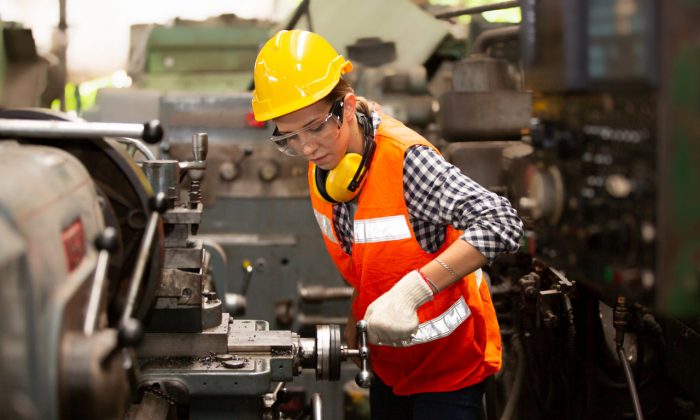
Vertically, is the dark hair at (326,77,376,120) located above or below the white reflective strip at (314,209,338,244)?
above

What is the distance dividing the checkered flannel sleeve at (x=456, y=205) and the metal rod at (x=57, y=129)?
0.72m

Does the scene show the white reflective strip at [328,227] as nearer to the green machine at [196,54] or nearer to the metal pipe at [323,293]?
the metal pipe at [323,293]

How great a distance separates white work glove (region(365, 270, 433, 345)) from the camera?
196 centimetres

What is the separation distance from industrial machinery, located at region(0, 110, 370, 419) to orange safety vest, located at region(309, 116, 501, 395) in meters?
0.15

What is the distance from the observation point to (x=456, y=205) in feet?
→ 6.60

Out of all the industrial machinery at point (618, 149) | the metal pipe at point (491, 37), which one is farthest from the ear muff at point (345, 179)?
the metal pipe at point (491, 37)

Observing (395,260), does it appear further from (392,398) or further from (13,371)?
(13,371)

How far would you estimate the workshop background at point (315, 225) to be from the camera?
1146 mm

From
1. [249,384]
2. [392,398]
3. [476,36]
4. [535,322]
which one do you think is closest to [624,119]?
[249,384]

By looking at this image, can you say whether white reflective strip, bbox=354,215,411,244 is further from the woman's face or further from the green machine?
the green machine

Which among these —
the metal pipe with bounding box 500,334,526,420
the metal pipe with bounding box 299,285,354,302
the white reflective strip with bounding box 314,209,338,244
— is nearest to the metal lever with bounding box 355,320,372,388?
the white reflective strip with bounding box 314,209,338,244

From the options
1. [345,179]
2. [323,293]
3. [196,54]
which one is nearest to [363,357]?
[345,179]

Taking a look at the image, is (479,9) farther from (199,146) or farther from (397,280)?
(397,280)

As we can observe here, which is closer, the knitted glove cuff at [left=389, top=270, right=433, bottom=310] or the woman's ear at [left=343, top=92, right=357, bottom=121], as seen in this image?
the knitted glove cuff at [left=389, top=270, right=433, bottom=310]
